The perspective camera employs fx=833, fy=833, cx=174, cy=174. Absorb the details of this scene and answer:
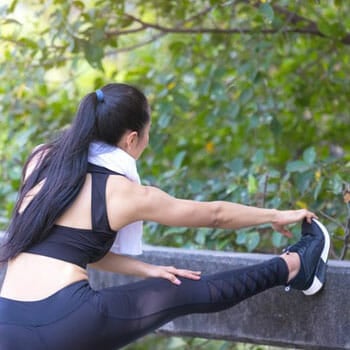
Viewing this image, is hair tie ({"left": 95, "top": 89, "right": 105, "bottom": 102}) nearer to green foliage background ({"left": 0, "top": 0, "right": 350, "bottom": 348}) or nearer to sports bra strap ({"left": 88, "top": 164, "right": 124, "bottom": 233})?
sports bra strap ({"left": 88, "top": 164, "right": 124, "bottom": 233})

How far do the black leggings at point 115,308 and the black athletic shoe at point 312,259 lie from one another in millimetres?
83

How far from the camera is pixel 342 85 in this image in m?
5.63

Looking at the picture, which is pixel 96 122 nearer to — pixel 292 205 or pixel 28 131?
pixel 292 205

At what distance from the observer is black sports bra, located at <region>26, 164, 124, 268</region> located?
3033 millimetres

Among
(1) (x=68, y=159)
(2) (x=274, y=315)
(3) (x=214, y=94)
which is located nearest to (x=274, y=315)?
(2) (x=274, y=315)

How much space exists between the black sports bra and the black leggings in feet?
0.38

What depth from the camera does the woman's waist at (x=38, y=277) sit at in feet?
9.77

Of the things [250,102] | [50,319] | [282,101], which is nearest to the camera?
[50,319]

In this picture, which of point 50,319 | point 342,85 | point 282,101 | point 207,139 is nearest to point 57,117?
point 207,139

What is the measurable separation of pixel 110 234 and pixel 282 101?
292cm

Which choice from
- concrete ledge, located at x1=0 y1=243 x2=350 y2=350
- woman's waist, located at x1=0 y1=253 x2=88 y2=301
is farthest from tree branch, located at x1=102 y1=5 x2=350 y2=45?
woman's waist, located at x1=0 y1=253 x2=88 y2=301

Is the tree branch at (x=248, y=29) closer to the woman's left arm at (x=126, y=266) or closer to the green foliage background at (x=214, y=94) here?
the green foliage background at (x=214, y=94)

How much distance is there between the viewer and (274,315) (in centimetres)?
367

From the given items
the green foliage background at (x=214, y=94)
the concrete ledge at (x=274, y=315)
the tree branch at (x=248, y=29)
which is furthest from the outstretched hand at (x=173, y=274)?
the tree branch at (x=248, y=29)
